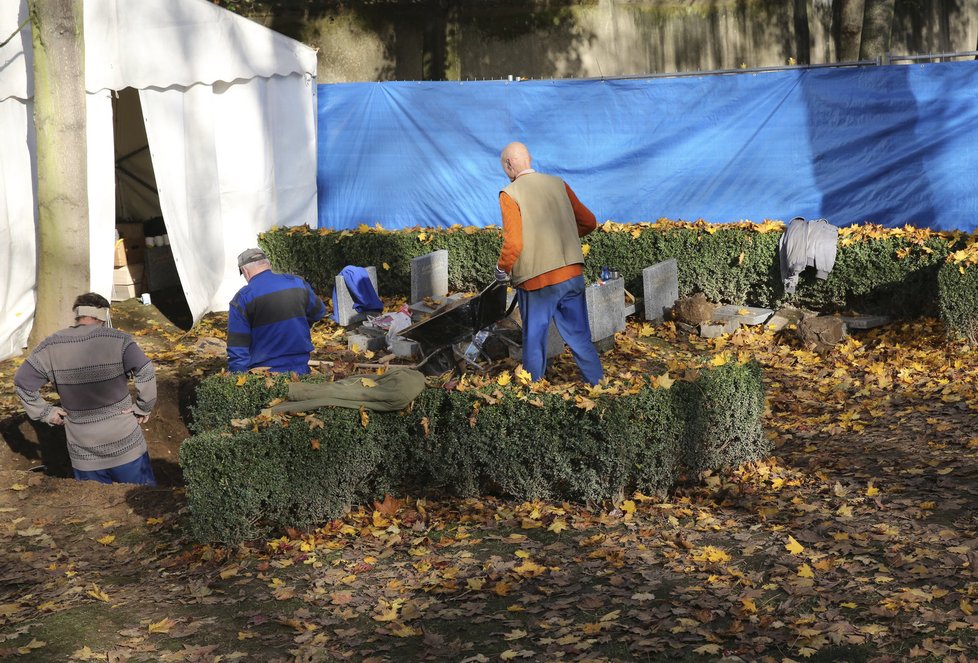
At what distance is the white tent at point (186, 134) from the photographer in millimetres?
11633

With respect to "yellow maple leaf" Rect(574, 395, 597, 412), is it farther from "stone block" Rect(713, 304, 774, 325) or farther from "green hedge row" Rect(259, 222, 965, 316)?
"green hedge row" Rect(259, 222, 965, 316)

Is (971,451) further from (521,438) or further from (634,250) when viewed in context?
(634,250)

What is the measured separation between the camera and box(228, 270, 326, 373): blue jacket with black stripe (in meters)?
7.56

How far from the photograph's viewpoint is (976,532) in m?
5.93

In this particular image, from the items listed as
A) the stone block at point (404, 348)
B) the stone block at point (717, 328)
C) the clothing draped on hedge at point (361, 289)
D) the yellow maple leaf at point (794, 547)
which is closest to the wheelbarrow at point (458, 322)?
the stone block at point (404, 348)

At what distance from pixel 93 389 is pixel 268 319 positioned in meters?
1.26

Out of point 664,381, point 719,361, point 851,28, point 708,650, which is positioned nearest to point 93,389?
point 664,381

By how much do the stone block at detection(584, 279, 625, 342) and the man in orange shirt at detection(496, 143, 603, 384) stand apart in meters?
2.61

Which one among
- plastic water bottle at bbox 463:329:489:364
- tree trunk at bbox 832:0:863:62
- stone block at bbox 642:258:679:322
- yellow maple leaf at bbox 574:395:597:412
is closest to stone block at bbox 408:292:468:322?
plastic water bottle at bbox 463:329:489:364

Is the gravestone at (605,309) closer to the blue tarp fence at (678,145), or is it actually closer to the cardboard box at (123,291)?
the blue tarp fence at (678,145)

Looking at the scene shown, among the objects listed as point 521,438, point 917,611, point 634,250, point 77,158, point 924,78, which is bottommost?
point 917,611

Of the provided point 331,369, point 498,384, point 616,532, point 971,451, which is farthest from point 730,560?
point 331,369

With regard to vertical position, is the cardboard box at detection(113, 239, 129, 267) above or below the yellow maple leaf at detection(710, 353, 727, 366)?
above

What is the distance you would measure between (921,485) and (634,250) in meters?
5.95
